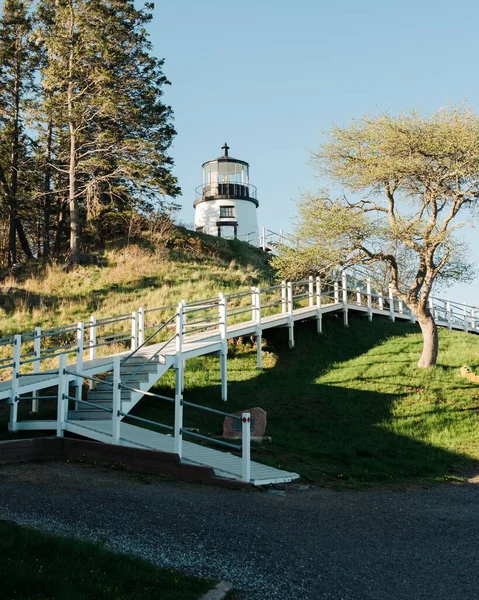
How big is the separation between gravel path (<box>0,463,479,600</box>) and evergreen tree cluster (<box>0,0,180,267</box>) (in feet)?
83.8

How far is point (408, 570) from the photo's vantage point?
686cm

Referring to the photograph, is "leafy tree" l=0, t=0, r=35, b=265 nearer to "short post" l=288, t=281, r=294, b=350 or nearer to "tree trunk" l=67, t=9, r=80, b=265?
"tree trunk" l=67, t=9, r=80, b=265

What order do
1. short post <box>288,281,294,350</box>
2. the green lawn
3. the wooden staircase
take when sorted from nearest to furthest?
the green lawn, the wooden staircase, short post <box>288,281,294,350</box>

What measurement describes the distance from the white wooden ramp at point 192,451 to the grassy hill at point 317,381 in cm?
93

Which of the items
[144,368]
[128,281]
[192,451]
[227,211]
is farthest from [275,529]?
[227,211]

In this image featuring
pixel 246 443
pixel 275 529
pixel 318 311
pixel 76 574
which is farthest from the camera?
pixel 318 311

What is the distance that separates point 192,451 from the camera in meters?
12.2

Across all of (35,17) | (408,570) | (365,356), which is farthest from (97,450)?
(35,17)

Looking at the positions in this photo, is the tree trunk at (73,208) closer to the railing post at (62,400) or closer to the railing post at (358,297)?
the railing post at (358,297)

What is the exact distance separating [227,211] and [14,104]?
668 inches

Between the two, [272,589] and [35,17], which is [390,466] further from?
[35,17]

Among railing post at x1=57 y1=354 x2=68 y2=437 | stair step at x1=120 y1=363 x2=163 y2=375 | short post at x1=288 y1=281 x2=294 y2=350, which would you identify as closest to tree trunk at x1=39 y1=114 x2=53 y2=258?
short post at x1=288 y1=281 x2=294 y2=350

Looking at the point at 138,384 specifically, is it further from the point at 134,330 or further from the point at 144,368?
the point at 134,330

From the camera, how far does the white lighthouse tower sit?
48562 millimetres
